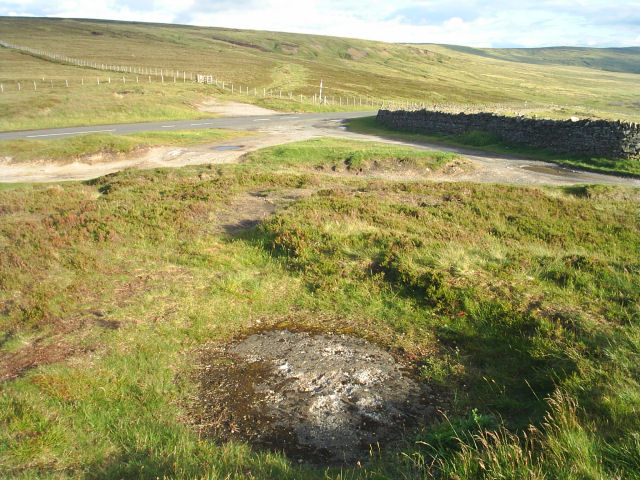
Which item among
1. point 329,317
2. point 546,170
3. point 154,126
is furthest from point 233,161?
point 154,126

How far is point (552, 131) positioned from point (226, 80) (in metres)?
71.8

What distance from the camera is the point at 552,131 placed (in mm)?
26453

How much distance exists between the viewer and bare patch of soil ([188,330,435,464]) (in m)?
4.66

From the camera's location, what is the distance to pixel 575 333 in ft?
20.0

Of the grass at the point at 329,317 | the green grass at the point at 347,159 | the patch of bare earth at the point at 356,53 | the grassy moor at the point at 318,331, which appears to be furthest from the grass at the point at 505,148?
the patch of bare earth at the point at 356,53

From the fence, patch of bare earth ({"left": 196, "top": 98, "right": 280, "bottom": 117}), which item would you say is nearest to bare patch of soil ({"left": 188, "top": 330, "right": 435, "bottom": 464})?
patch of bare earth ({"left": 196, "top": 98, "right": 280, "bottom": 117})

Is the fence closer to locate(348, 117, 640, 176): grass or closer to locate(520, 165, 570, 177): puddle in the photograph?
locate(348, 117, 640, 176): grass

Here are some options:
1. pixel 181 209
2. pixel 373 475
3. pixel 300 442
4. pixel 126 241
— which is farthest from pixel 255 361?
pixel 181 209

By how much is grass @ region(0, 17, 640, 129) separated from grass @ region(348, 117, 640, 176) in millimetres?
19032

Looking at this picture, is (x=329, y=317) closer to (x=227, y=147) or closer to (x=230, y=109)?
(x=227, y=147)

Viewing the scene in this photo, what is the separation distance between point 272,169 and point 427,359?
15.9 m

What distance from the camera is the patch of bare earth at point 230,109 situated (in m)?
50.7

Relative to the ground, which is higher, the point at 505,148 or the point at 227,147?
the point at 505,148

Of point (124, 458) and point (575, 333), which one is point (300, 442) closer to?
point (124, 458)
